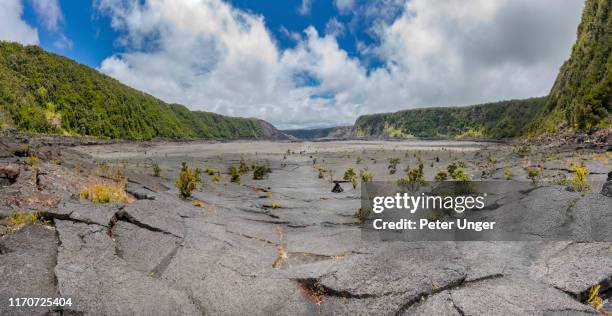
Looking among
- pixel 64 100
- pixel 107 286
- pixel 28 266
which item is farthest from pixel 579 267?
pixel 64 100


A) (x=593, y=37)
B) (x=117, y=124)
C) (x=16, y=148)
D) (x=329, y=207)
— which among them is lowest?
(x=329, y=207)

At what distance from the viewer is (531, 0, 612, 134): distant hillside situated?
165 ft

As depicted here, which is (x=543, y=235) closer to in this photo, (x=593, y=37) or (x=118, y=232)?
(x=118, y=232)

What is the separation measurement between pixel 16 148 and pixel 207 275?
1496cm

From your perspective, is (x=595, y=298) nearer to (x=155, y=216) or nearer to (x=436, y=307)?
(x=436, y=307)

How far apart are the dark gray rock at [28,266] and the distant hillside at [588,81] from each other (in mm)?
58478

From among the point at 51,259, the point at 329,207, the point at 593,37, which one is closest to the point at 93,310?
the point at 51,259

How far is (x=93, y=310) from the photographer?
6.01m

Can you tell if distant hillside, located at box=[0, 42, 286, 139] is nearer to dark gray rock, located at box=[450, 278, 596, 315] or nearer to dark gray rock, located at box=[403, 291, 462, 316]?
dark gray rock, located at box=[403, 291, 462, 316]

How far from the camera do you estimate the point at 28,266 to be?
6.80 metres

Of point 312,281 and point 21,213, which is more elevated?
point 21,213

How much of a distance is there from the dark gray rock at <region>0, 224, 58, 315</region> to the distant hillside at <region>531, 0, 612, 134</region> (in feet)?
192

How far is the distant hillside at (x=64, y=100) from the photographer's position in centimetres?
7538

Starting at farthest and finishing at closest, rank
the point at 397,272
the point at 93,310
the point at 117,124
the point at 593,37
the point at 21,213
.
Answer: the point at 117,124, the point at 593,37, the point at 21,213, the point at 397,272, the point at 93,310
